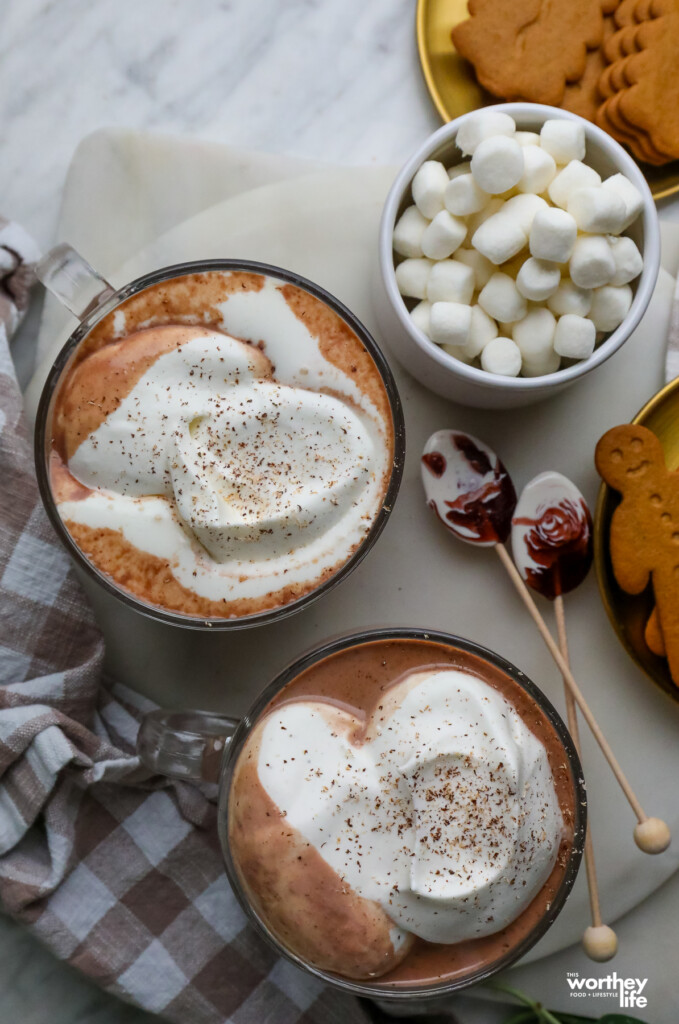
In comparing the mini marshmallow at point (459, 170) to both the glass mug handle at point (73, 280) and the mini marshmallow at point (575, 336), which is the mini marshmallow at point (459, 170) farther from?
the glass mug handle at point (73, 280)

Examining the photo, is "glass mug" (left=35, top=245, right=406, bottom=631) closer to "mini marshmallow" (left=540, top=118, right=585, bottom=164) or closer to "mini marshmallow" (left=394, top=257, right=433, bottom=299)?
"mini marshmallow" (left=394, top=257, right=433, bottom=299)

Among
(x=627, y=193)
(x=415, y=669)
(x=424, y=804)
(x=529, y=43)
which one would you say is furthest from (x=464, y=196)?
(x=424, y=804)

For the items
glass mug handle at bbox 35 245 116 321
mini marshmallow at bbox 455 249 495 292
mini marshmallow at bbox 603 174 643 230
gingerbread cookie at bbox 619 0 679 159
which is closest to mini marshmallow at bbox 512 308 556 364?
mini marshmallow at bbox 455 249 495 292

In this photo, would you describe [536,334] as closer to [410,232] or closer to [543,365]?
[543,365]

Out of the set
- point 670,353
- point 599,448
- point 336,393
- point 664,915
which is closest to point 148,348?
point 336,393

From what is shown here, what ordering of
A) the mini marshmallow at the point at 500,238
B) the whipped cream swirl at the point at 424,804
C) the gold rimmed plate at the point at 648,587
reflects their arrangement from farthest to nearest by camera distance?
the gold rimmed plate at the point at 648,587 → the mini marshmallow at the point at 500,238 → the whipped cream swirl at the point at 424,804

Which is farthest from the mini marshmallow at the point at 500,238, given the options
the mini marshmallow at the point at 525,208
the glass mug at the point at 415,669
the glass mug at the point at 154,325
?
the glass mug at the point at 415,669

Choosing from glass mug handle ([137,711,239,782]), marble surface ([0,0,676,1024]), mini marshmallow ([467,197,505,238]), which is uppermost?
marble surface ([0,0,676,1024])
